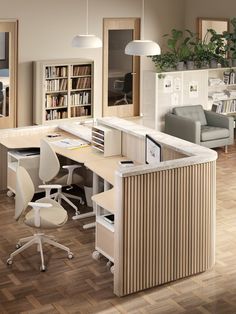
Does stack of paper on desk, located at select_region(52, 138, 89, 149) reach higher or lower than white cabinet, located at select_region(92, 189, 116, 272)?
higher

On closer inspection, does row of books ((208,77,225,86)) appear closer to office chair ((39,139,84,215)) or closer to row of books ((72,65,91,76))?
row of books ((72,65,91,76))

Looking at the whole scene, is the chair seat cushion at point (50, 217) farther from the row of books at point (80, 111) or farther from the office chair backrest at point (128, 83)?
the office chair backrest at point (128, 83)

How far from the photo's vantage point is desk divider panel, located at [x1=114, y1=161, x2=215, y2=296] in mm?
5688

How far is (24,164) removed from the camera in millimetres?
8148

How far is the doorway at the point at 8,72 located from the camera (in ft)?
38.5

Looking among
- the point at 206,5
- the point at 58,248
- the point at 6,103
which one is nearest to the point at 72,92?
the point at 6,103

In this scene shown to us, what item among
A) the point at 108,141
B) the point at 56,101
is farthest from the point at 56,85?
the point at 108,141

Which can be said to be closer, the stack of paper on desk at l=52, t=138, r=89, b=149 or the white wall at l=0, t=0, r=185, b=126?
the stack of paper on desk at l=52, t=138, r=89, b=149

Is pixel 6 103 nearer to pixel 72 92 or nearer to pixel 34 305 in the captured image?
pixel 72 92

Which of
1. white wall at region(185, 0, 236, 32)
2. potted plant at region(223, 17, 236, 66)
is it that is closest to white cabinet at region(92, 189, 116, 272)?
potted plant at region(223, 17, 236, 66)

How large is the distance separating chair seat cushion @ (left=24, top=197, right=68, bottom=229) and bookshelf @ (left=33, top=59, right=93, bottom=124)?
5.46 metres

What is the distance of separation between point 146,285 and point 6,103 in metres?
6.82

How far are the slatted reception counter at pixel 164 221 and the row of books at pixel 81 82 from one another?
20.8ft

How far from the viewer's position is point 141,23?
13.3 m
